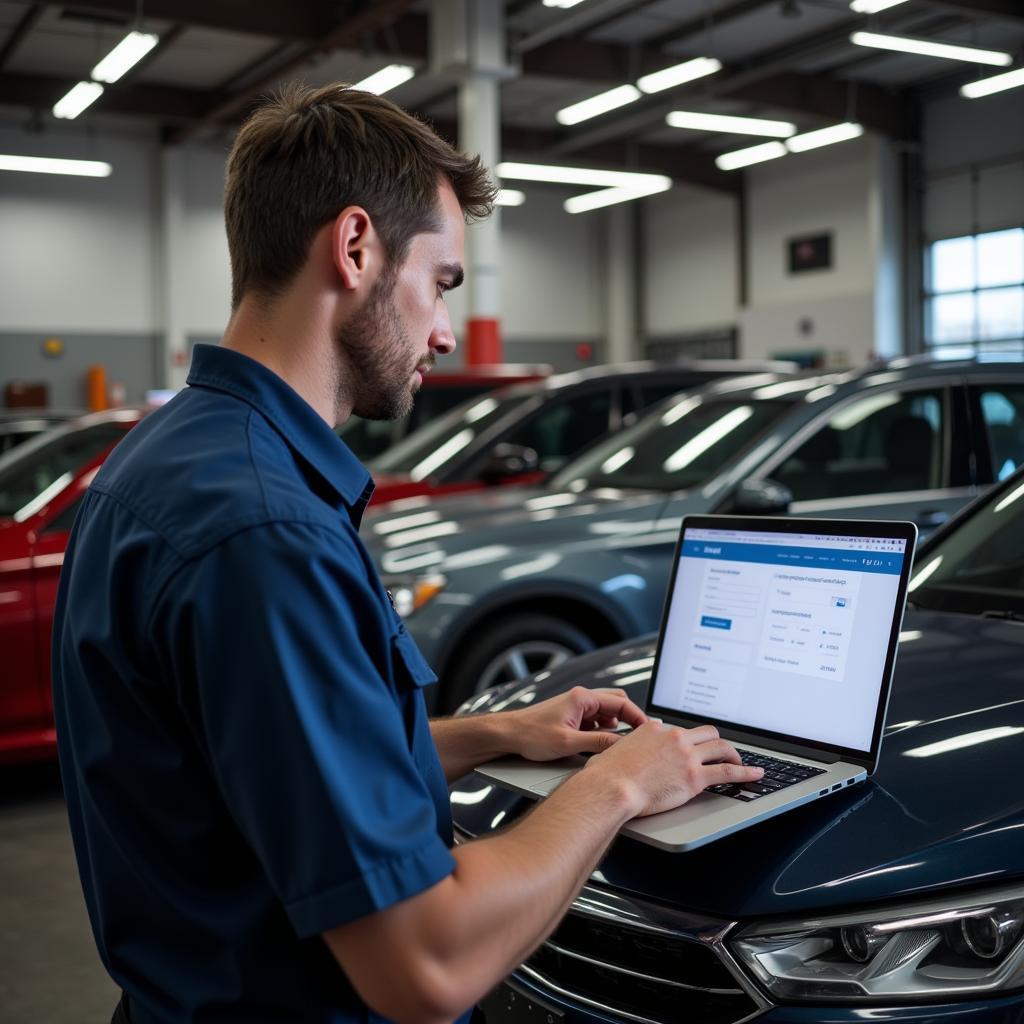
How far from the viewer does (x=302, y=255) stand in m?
1.21

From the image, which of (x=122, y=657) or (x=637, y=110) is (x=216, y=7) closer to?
(x=637, y=110)

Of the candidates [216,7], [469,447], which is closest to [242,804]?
[469,447]

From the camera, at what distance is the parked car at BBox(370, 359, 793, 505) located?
619 centimetres

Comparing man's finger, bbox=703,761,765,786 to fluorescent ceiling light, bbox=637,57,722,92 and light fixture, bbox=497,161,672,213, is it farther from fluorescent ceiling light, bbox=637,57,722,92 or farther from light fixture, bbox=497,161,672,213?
light fixture, bbox=497,161,672,213

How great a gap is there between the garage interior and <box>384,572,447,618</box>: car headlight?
8.52 metres

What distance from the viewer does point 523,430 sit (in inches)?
256

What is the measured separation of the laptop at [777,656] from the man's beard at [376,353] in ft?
1.94

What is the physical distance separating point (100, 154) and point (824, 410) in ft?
57.7

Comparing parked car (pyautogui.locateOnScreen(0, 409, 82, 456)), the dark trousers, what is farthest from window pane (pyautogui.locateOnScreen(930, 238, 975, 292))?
the dark trousers

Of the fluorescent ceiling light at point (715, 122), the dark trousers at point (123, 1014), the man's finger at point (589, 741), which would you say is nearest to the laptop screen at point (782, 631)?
the man's finger at point (589, 741)

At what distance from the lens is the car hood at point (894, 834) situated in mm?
1462

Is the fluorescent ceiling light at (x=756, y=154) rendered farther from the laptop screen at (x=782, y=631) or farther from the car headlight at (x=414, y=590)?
the laptop screen at (x=782, y=631)

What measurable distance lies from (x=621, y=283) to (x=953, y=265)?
7606 millimetres

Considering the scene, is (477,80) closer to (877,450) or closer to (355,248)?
(877,450)
